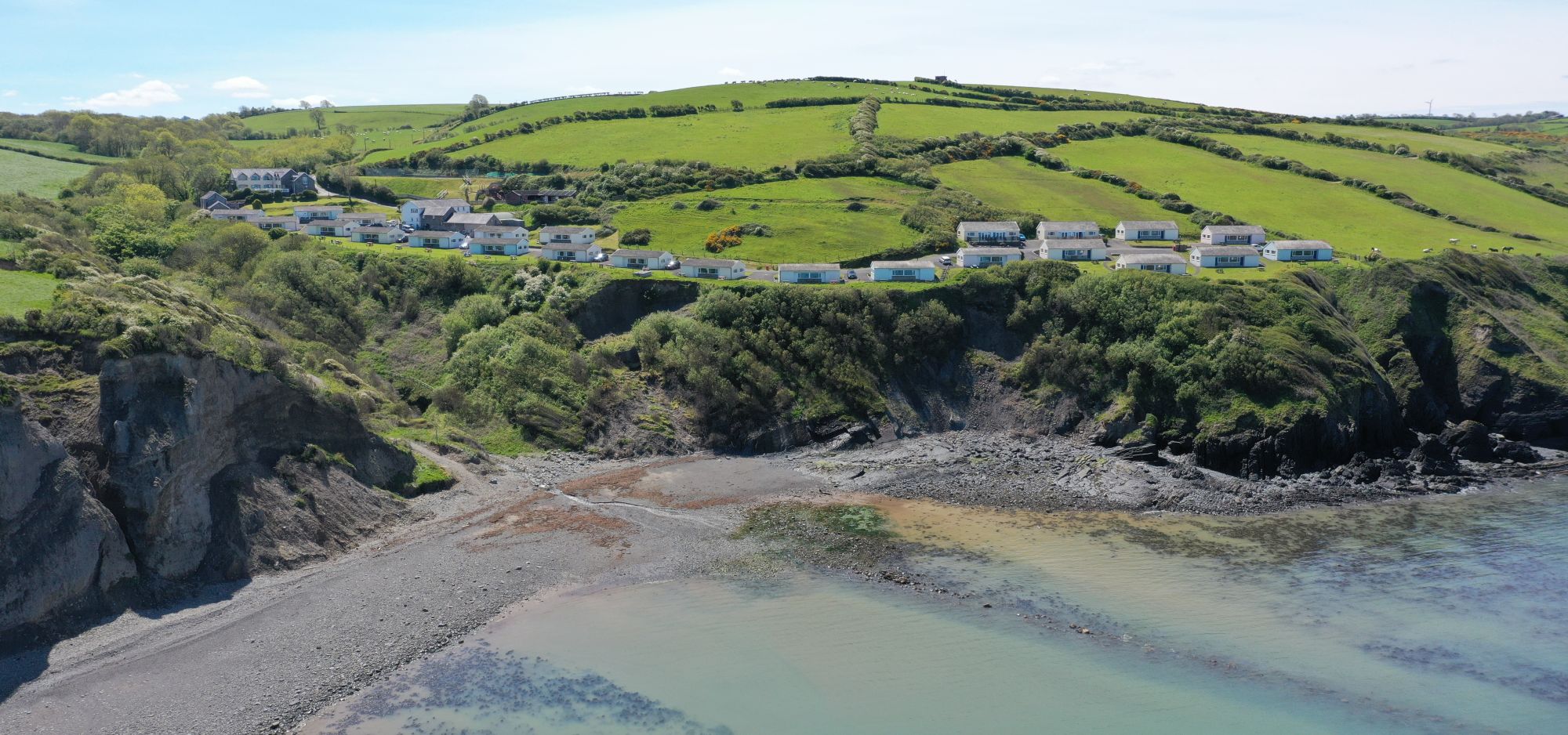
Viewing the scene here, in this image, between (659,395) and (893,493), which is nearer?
(893,493)

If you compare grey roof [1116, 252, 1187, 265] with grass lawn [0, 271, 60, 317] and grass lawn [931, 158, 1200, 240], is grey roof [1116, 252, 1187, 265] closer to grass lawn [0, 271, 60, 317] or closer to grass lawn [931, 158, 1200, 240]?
grass lawn [931, 158, 1200, 240]

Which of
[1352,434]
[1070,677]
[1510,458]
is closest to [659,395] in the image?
[1070,677]

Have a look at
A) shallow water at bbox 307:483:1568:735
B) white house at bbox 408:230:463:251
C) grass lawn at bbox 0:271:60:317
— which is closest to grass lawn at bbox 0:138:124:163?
white house at bbox 408:230:463:251

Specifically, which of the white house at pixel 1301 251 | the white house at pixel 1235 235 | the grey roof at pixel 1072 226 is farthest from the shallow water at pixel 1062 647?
the grey roof at pixel 1072 226

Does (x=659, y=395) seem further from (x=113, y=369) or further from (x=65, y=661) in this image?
(x=65, y=661)

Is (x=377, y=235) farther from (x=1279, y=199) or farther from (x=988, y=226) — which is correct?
(x=1279, y=199)
